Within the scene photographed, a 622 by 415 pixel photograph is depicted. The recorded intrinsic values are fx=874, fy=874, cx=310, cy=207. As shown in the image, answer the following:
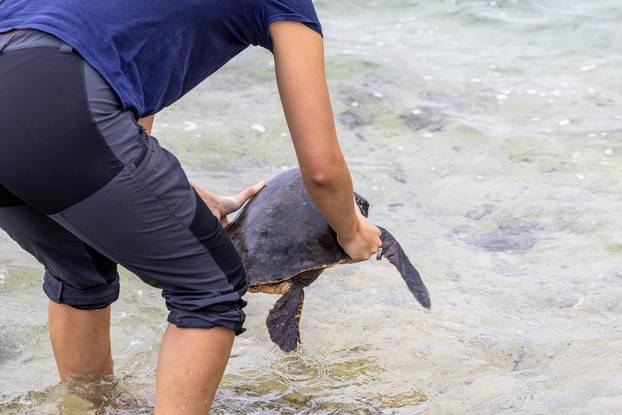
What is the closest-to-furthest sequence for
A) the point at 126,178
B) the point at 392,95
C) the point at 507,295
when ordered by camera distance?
1. the point at 126,178
2. the point at 507,295
3. the point at 392,95

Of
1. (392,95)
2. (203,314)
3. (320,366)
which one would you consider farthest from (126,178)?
(392,95)

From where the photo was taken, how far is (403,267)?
305cm

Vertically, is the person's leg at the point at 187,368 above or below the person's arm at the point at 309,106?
below

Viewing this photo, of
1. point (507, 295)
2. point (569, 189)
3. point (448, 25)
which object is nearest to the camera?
point (507, 295)

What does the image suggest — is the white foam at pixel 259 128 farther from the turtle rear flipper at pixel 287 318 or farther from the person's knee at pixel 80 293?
the person's knee at pixel 80 293

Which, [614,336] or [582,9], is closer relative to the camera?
[614,336]

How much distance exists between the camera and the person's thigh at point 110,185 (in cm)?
196

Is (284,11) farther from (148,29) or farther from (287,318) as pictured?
(287,318)

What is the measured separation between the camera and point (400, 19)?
973 cm

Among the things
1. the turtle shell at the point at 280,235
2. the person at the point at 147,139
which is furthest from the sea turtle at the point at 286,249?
the person at the point at 147,139

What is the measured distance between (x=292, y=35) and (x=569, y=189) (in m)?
3.67

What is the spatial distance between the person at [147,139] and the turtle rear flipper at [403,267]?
0.71 meters

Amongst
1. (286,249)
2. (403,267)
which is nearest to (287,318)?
(286,249)

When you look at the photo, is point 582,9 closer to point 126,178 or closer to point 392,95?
point 392,95
